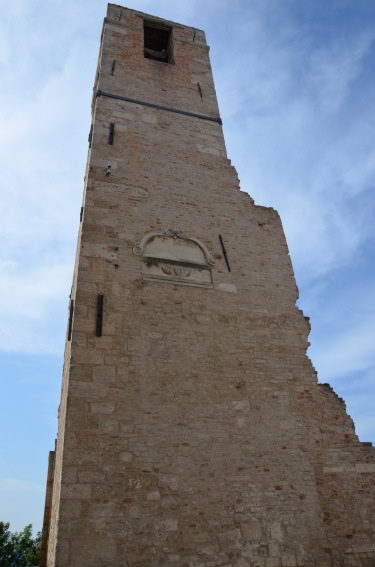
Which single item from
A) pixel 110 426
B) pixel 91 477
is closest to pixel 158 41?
pixel 110 426

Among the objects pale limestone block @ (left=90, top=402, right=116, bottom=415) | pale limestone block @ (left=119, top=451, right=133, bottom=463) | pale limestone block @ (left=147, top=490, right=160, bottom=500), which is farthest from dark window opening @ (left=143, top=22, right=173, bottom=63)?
pale limestone block @ (left=147, top=490, right=160, bottom=500)

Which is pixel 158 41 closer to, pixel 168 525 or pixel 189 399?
pixel 189 399

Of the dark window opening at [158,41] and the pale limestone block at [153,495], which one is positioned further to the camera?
the dark window opening at [158,41]

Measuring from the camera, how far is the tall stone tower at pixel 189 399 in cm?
443

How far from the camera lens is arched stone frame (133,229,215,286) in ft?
20.9

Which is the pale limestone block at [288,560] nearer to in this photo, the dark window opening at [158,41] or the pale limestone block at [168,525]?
the pale limestone block at [168,525]

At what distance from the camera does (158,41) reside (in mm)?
11984

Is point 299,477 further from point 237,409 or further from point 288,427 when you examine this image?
point 237,409

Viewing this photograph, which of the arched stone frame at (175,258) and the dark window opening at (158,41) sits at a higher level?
the dark window opening at (158,41)

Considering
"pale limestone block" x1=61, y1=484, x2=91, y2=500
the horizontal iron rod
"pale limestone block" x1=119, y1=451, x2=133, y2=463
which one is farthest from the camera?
the horizontal iron rod

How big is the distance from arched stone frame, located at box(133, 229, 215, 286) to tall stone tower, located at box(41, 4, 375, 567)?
0.07 feet

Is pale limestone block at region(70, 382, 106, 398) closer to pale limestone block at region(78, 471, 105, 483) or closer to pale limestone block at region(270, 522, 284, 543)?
pale limestone block at region(78, 471, 105, 483)

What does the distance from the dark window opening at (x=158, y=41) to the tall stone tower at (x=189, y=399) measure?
4.09 m

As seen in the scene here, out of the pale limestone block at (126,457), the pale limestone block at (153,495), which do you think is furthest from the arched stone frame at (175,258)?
the pale limestone block at (153,495)
